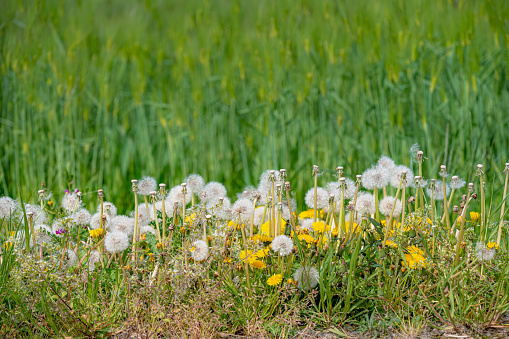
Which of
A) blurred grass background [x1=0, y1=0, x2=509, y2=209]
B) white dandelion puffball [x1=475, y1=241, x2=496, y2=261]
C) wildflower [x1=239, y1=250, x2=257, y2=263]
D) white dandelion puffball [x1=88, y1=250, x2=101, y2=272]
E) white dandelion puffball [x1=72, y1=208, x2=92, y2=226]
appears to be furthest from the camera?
blurred grass background [x1=0, y1=0, x2=509, y2=209]

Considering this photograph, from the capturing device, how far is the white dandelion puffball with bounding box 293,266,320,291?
197 centimetres

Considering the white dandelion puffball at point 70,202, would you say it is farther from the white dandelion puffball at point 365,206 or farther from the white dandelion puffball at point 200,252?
the white dandelion puffball at point 365,206

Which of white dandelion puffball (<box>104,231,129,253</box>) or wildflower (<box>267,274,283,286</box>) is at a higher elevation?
white dandelion puffball (<box>104,231,129,253</box>)

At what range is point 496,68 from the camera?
4125mm

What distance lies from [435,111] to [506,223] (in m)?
1.88

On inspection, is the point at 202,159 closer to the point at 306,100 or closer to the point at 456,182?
the point at 306,100

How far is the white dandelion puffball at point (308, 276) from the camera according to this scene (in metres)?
1.97

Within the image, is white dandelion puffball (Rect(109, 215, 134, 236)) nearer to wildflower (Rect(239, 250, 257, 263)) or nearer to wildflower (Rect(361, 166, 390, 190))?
wildflower (Rect(239, 250, 257, 263))

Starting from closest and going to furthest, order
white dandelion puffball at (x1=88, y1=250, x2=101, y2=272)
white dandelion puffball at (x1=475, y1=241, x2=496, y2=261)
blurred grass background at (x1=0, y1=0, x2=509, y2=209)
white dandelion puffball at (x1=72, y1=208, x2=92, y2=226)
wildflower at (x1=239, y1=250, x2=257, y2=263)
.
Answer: white dandelion puffball at (x1=475, y1=241, x2=496, y2=261), wildflower at (x1=239, y1=250, x2=257, y2=263), white dandelion puffball at (x1=88, y1=250, x2=101, y2=272), white dandelion puffball at (x1=72, y1=208, x2=92, y2=226), blurred grass background at (x1=0, y1=0, x2=509, y2=209)

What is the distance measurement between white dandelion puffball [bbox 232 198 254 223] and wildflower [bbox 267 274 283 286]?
0.32 meters

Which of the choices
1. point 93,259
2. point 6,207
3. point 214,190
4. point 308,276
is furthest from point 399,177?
point 6,207

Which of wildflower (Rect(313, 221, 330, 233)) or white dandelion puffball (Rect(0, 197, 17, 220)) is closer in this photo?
wildflower (Rect(313, 221, 330, 233))

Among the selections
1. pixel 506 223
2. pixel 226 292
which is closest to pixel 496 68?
pixel 506 223

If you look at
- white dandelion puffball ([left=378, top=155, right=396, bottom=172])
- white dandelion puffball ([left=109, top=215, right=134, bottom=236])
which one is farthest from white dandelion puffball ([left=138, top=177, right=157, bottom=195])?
white dandelion puffball ([left=378, top=155, right=396, bottom=172])
